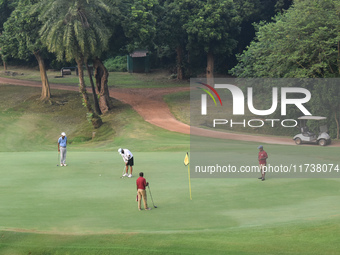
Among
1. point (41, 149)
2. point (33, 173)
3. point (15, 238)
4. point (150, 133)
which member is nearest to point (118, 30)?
point (150, 133)

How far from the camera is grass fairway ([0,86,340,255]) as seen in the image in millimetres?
19438

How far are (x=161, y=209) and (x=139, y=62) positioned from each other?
239 ft

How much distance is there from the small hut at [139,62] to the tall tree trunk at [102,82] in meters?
27.0

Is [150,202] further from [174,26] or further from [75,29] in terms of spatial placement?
[174,26]

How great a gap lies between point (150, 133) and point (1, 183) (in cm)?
2791

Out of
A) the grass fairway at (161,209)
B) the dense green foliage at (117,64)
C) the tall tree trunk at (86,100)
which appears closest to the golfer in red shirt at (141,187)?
the grass fairway at (161,209)

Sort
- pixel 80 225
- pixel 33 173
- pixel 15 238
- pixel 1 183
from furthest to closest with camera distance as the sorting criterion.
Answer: pixel 33 173, pixel 1 183, pixel 80 225, pixel 15 238

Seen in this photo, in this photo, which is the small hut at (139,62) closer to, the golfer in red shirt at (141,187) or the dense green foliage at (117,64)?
the dense green foliage at (117,64)

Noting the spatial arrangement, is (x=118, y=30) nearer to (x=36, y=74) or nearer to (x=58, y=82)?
(x=58, y=82)

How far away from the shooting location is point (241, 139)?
175ft

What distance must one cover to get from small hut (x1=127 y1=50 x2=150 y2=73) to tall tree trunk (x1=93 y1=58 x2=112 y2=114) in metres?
27.0

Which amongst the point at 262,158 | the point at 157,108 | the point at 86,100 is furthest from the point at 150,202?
the point at 157,108

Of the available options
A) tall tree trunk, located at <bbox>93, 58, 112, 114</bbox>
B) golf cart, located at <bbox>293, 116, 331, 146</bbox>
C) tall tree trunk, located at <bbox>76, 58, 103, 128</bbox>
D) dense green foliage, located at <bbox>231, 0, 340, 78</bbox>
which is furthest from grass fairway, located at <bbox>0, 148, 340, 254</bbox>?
tall tree trunk, located at <bbox>93, 58, 112, 114</bbox>

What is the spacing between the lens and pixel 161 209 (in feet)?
80.2
